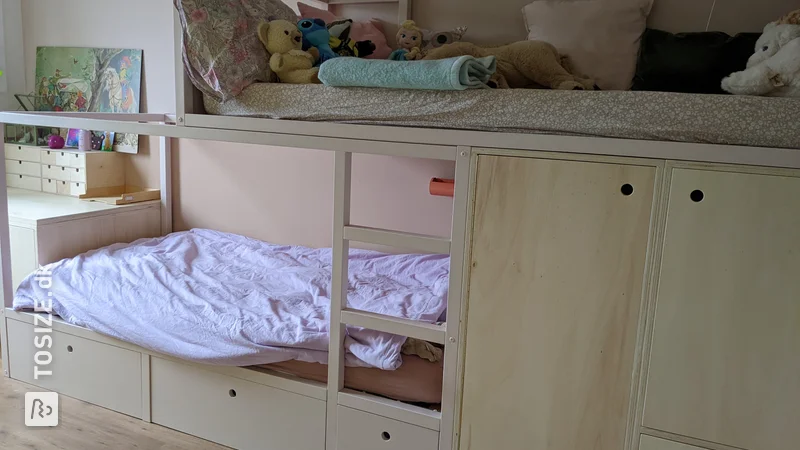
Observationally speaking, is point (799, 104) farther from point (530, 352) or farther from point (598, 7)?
point (598, 7)

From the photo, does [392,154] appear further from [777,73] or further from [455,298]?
[777,73]

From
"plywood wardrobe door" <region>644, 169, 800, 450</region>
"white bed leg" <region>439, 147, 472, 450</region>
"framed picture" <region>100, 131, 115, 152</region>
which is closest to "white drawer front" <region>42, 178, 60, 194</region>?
"framed picture" <region>100, 131, 115, 152</region>

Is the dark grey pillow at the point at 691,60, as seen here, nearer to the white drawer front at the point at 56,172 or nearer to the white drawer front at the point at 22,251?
the white drawer front at the point at 22,251

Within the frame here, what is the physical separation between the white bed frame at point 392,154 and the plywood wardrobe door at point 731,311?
0.11 metres

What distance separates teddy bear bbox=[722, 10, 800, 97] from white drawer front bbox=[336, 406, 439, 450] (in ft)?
3.95

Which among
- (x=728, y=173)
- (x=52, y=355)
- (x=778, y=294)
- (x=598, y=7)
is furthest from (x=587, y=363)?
(x=52, y=355)

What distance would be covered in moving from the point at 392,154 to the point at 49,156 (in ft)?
8.18

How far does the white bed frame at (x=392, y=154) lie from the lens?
154 cm

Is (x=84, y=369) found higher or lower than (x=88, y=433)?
higher

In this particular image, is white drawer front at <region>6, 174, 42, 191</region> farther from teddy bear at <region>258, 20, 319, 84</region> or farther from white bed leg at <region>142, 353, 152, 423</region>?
teddy bear at <region>258, 20, 319, 84</region>

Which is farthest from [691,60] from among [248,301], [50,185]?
[50,185]

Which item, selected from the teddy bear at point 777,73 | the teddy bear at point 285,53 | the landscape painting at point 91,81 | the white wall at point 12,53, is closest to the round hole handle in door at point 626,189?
the teddy bear at point 777,73

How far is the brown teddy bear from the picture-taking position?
2.01 metres

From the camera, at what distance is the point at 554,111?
61.1 inches
